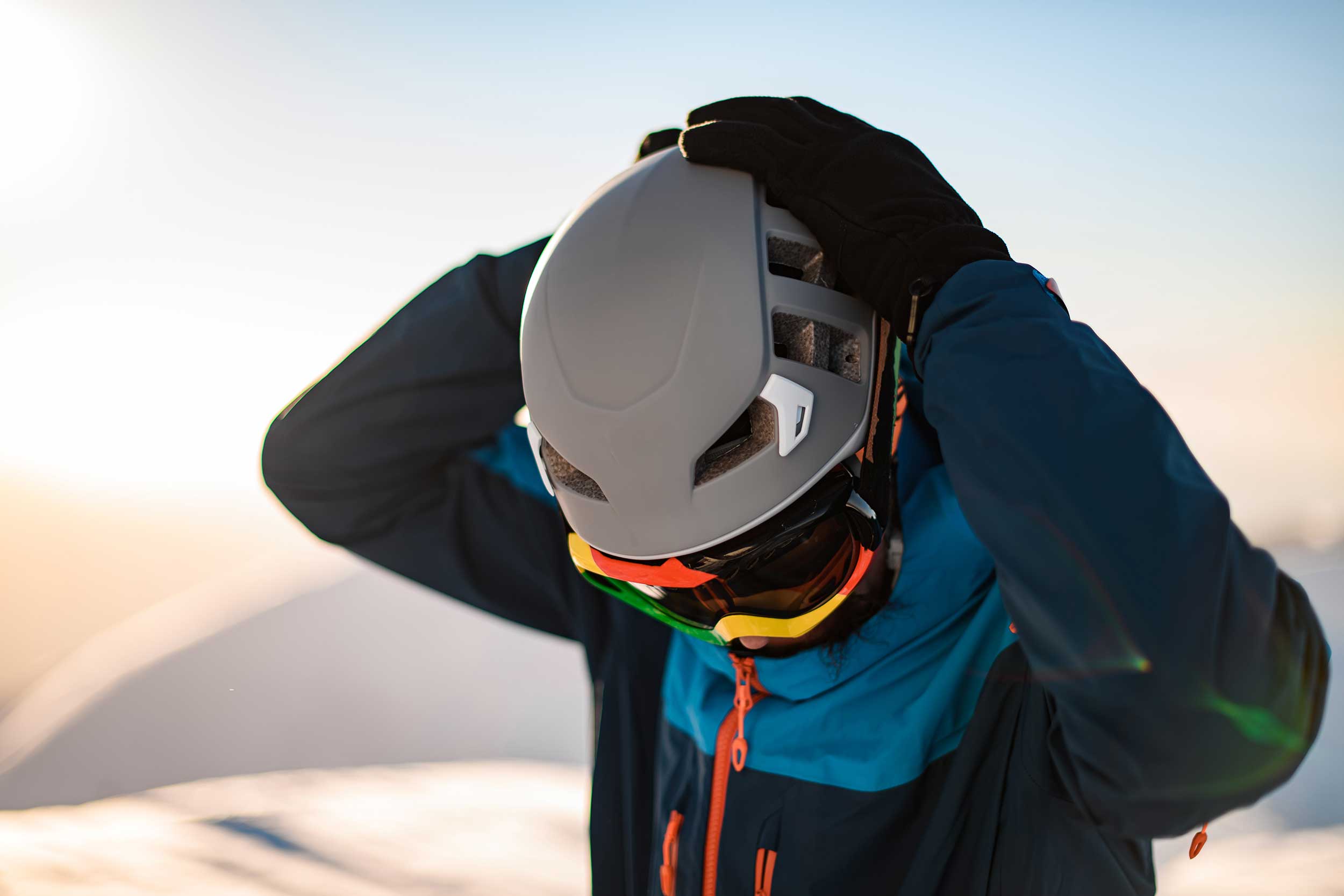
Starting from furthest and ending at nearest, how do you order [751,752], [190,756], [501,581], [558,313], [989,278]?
[190,756] → [501,581] → [751,752] → [558,313] → [989,278]

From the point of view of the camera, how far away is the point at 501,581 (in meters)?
1.65

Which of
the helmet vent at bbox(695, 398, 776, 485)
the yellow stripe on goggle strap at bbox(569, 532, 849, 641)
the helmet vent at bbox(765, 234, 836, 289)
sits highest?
the helmet vent at bbox(765, 234, 836, 289)

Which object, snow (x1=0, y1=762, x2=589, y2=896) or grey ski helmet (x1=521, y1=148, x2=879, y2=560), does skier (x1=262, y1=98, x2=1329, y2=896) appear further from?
snow (x1=0, y1=762, x2=589, y2=896)

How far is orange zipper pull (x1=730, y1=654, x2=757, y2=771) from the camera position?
124 cm

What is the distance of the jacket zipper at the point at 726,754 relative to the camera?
1255 mm

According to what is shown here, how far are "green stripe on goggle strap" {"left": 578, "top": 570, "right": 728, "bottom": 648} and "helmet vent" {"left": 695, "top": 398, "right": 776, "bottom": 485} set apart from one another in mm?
204

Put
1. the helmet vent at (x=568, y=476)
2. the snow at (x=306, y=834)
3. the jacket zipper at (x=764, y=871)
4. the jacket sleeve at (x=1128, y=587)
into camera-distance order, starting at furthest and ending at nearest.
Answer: the snow at (x=306, y=834)
the jacket zipper at (x=764, y=871)
the helmet vent at (x=568, y=476)
the jacket sleeve at (x=1128, y=587)

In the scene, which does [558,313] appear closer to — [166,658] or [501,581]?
[501,581]

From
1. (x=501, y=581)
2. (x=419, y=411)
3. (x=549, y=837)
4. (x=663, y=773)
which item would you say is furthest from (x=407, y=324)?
(x=549, y=837)

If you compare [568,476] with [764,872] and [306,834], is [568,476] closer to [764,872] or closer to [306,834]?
[764,872]

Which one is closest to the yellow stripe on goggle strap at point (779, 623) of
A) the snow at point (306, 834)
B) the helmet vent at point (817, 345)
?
the helmet vent at point (817, 345)

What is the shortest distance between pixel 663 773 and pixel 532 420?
66 cm

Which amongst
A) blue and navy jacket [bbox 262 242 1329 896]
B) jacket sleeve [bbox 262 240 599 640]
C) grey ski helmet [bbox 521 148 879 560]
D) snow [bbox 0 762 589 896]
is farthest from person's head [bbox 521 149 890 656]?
snow [bbox 0 762 589 896]

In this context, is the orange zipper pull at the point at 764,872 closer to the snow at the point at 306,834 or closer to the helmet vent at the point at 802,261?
the helmet vent at the point at 802,261
